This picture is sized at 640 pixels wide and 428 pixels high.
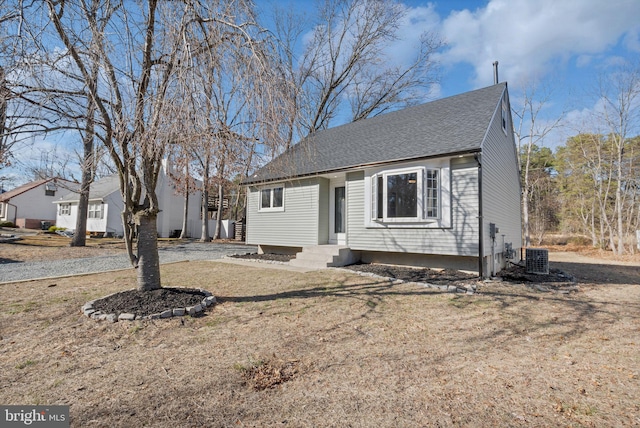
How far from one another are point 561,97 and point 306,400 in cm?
2599

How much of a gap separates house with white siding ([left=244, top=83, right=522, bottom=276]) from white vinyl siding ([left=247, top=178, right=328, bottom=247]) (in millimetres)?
37

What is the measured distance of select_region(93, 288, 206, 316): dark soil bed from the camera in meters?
4.48

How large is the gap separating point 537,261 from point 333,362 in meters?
9.05

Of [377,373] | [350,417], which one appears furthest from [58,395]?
[377,373]

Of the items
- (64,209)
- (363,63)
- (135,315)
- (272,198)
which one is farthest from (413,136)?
(64,209)

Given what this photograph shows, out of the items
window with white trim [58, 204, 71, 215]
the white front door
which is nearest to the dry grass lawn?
the white front door

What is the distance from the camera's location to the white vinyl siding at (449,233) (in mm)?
7594

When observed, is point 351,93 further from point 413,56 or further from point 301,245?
point 301,245

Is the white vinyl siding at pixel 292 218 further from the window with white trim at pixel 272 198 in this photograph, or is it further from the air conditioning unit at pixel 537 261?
the air conditioning unit at pixel 537 261

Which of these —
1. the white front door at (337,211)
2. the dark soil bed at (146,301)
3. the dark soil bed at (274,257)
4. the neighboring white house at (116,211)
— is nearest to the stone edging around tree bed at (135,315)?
the dark soil bed at (146,301)

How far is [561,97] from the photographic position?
20547mm

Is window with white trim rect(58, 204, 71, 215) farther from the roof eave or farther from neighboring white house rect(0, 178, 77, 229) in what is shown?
the roof eave

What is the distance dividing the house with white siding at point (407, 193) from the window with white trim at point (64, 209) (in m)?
24.0

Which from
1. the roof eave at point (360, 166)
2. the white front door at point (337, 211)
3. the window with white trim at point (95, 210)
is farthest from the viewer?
the window with white trim at point (95, 210)
